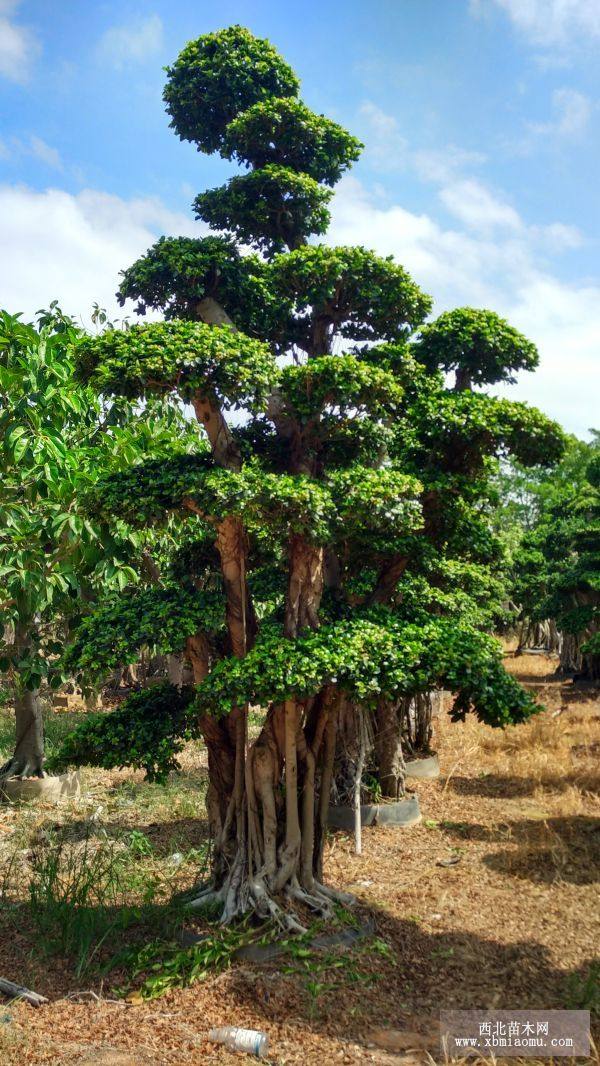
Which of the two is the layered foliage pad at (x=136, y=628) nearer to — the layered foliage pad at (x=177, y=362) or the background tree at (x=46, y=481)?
the background tree at (x=46, y=481)

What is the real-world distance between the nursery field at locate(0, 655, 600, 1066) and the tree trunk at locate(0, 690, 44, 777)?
2.96ft

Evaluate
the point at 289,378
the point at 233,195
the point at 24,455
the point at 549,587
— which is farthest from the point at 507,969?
the point at 549,587

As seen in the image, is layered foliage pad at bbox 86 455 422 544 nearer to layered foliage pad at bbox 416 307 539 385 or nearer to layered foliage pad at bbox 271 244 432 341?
layered foliage pad at bbox 271 244 432 341

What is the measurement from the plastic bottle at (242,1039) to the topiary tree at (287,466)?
4.16 feet

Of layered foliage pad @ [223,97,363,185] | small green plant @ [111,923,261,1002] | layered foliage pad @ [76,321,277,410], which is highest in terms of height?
layered foliage pad @ [223,97,363,185]

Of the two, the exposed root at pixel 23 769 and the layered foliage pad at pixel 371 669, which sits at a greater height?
the layered foliage pad at pixel 371 669

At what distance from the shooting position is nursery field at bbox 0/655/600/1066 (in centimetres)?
605

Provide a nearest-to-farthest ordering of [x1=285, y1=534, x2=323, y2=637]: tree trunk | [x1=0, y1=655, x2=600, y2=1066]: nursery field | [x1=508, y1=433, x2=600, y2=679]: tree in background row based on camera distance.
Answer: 1. [x1=0, y1=655, x2=600, y2=1066]: nursery field
2. [x1=285, y1=534, x2=323, y2=637]: tree trunk
3. [x1=508, y1=433, x2=600, y2=679]: tree in background row

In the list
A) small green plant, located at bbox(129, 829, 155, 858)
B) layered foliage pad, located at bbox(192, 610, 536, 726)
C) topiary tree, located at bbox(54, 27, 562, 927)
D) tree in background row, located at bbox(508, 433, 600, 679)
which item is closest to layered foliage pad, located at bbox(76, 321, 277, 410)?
topiary tree, located at bbox(54, 27, 562, 927)

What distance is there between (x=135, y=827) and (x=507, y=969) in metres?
5.92

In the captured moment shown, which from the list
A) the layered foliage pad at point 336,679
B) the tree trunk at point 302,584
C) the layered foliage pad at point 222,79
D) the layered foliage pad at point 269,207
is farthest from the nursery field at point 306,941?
the layered foliage pad at point 222,79

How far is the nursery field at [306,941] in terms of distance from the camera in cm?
605

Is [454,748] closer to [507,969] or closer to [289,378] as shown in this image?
[507,969]

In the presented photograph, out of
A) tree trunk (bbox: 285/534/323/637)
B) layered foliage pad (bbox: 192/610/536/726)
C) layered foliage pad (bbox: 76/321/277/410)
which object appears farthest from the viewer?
tree trunk (bbox: 285/534/323/637)
